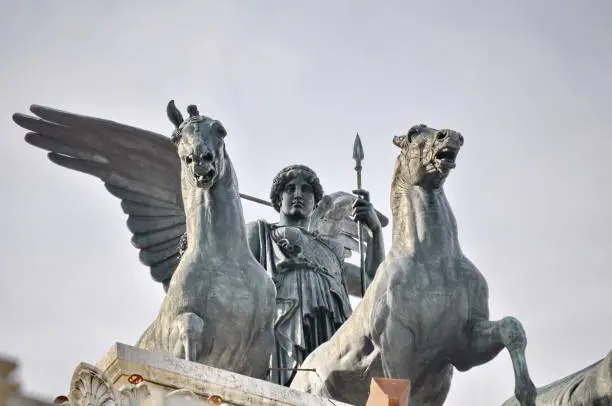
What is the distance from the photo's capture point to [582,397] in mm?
12266

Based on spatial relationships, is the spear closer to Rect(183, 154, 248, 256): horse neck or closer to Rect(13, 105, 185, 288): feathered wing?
Rect(13, 105, 185, 288): feathered wing

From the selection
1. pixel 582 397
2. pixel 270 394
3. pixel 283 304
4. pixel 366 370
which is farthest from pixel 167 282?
pixel 270 394

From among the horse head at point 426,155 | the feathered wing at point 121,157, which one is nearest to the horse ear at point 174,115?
the horse head at point 426,155

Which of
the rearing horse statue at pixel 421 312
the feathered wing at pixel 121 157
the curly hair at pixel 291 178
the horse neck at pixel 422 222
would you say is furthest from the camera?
the feathered wing at pixel 121 157

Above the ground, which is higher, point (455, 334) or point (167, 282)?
point (167, 282)

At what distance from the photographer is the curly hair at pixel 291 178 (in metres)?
16.6

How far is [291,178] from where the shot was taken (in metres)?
16.6

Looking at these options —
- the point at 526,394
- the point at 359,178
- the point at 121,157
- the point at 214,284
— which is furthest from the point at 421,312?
the point at 121,157

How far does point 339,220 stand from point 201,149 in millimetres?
5833

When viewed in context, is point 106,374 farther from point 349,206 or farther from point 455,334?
point 349,206

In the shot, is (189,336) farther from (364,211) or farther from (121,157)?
(121,157)

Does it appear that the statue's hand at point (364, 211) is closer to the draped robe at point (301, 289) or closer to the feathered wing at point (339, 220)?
the draped robe at point (301, 289)

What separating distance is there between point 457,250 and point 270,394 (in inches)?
153

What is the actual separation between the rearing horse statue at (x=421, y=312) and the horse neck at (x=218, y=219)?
4.00 feet
